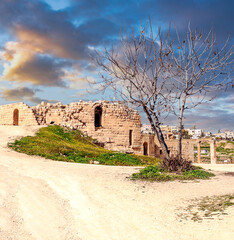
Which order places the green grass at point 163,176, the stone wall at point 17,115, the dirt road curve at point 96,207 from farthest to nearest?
the stone wall at point 17,115 → the green grass at point 163,176 → the dirt road curve at point 96,207

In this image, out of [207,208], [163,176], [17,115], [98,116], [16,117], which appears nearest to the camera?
[207,208]

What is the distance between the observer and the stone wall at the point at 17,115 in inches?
972

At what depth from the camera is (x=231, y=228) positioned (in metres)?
4.08

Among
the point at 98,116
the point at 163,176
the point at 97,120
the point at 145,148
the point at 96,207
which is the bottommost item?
the point at 96,207

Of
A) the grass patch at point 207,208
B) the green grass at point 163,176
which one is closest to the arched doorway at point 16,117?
the green grass at point 163,176

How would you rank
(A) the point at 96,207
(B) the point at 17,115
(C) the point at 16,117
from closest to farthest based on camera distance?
(A) the point at 96,207 < (C) the point at 16,117 < (B) the point at 17,115

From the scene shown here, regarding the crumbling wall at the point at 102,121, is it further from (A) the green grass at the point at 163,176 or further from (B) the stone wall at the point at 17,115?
(A) the green grass at the point at 163,176

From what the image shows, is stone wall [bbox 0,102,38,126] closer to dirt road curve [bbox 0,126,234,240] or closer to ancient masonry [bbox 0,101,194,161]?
ancient masonry [bbox 0,101,194,161]

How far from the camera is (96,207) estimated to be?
5586 millimetres

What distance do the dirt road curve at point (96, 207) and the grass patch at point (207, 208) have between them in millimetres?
193

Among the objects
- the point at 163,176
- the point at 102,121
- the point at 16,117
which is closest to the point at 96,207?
the point at 163,176

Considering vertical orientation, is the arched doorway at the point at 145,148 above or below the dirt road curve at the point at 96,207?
above

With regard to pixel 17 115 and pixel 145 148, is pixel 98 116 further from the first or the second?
pixel 17 115

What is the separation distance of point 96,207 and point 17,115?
23971 mm
